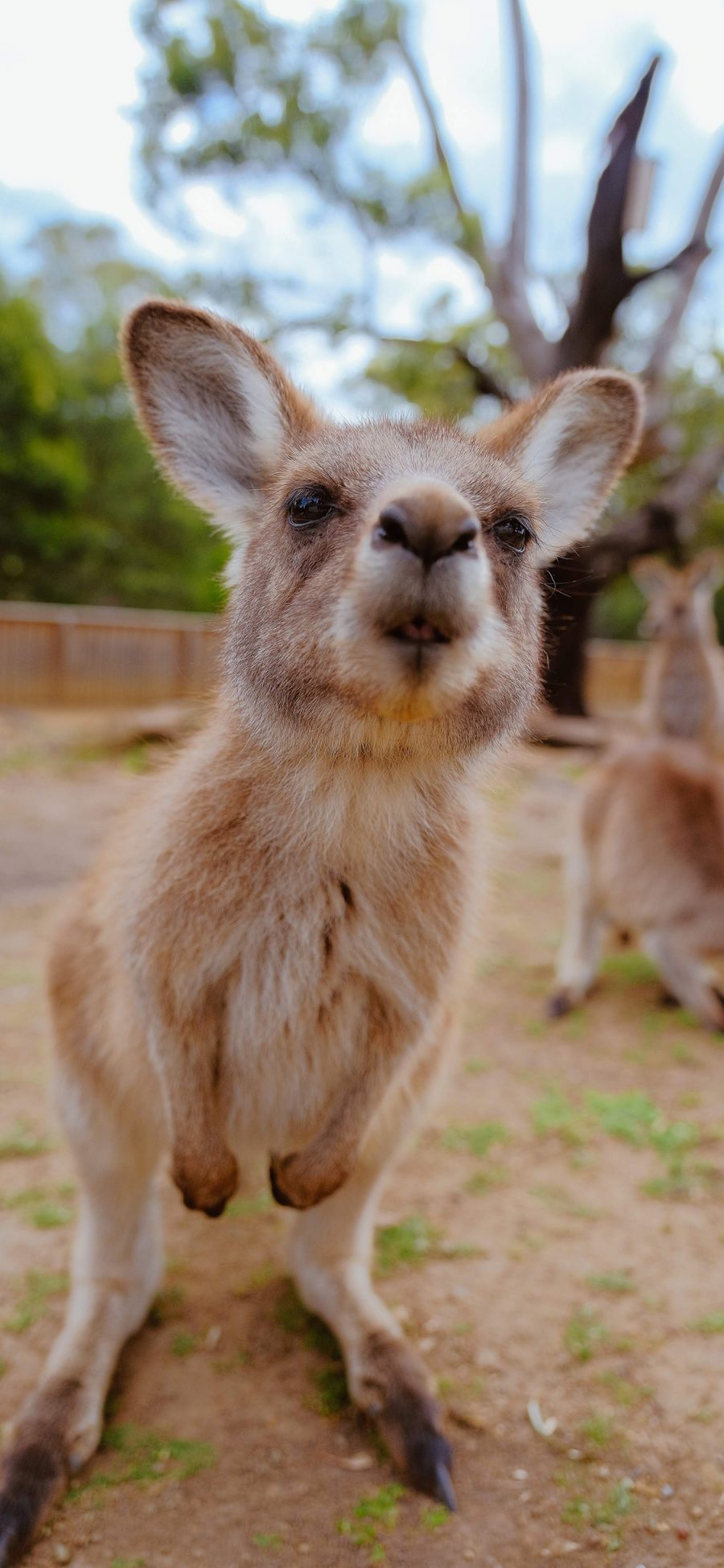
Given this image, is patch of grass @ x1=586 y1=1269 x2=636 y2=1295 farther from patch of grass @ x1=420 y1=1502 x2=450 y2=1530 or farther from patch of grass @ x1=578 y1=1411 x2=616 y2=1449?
patch of grass @ x1=420 y1=1502 x2=450 y2=1530

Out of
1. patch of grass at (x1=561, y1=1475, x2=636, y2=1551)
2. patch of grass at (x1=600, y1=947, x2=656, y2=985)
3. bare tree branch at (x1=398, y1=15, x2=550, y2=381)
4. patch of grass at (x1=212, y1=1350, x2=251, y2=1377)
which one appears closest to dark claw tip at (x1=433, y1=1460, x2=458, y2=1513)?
patch of grass at (x1=561, y1=1475, x2=636, y2=1551)

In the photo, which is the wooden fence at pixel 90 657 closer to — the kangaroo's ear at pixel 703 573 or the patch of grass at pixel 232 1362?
the kangaroo's ear at pixel 703 573

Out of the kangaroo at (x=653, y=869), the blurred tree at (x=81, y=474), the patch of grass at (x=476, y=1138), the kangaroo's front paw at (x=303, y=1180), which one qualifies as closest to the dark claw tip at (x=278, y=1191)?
the kangaroo's front paw at (x=303, y=1180)

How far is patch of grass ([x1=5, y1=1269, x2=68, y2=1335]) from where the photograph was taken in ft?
8.41

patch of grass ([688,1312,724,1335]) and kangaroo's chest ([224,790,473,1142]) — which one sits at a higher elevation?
kangaroo's chest ([224,790,473,1142])

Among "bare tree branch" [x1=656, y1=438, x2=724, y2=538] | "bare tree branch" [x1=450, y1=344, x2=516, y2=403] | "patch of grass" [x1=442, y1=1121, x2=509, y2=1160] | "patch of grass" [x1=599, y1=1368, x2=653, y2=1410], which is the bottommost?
"patch of grass" [x1=599, y1=1368, x2=653, y2=1410]

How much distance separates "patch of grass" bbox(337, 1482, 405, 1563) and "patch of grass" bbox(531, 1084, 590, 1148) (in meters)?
1.54

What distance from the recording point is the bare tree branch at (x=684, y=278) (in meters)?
10.8

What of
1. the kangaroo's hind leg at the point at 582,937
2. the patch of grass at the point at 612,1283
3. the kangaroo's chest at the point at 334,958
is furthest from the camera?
the kangaroo's hind leg at the point at 582,937

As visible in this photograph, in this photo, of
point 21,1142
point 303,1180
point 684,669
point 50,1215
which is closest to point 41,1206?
point 50,1215

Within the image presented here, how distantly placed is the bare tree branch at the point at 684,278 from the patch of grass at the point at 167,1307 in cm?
1046

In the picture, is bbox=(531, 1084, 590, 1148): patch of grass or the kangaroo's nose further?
bbox=(531, 1084, 590, 1148): patch of grass

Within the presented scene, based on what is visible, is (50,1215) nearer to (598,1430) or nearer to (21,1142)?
(21,1142)

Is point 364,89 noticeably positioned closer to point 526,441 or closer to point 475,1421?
point 526,441
